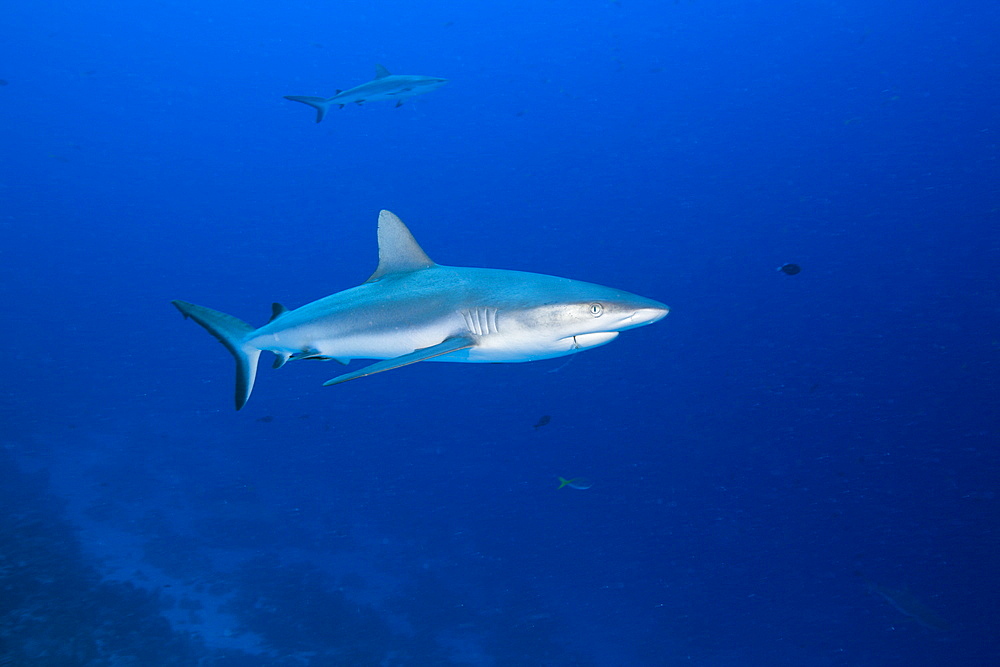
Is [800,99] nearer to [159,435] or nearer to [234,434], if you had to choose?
[234,434]

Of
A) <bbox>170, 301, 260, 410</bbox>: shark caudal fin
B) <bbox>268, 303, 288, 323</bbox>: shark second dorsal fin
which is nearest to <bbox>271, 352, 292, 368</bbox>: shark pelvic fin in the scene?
<bbox>170, 301, 260, 410</bbox>: shark caudal fin

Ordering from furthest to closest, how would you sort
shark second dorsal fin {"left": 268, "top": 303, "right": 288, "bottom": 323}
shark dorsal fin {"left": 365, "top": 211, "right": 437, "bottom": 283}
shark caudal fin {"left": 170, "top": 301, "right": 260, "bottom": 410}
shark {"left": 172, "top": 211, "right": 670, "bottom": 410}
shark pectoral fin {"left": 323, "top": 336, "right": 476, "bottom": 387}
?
shark second dorsal fin {"left": 268, "top": 303, "right": 288, "bottom": 323}
shark caudal fin {"left": 170, "top": 301, "right": 260, "bottom": 410}
shark dorsal fin {"left": 365, "top": 211, "right": 437, "bottom": 283}
shark {"left": 172, "top": 211, "right": 670, "bottom": 410}
shark pectoral fin {"left": 323, "top": 336, "right": 476, "bottom": 387}

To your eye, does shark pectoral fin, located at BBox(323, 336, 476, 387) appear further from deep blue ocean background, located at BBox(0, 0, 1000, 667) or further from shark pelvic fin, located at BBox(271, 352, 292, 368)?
deep blue ocean background, located at BBox(0, 0, 1000, 667)

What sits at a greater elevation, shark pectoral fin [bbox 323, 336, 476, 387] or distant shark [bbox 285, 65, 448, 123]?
distant shark [bbox 285, 65, 448, 123]

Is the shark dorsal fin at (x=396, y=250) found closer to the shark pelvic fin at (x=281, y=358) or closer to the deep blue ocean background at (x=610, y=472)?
the shark pelvic fin at (x=281, y=358)

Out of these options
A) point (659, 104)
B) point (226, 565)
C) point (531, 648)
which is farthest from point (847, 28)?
point (226, 565)

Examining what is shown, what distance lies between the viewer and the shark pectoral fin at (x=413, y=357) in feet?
6.72

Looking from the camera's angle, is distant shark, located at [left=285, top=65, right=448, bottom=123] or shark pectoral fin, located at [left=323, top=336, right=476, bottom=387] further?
distant shark, located at [left=285, top=65, right=448, bottom=123]

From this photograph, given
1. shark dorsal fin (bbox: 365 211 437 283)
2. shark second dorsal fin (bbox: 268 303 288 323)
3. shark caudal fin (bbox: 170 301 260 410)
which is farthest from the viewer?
shark second dorsal fin (bbox: 268 303 288 323)

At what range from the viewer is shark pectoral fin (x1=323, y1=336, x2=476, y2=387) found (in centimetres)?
205

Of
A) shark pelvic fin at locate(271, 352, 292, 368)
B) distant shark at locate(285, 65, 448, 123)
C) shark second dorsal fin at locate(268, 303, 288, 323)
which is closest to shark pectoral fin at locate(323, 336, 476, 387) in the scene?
shark pelvic fin at locate(271, 352, 292, 368)

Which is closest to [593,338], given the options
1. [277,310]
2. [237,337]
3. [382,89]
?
[277,310]

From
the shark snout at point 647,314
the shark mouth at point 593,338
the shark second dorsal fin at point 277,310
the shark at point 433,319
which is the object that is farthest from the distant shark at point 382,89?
the shark snout at point 647,314

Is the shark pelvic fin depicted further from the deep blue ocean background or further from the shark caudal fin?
the deep blue ocean background
